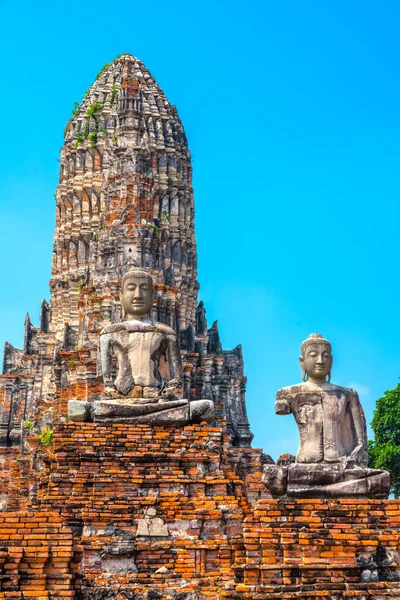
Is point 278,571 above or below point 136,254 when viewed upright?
below

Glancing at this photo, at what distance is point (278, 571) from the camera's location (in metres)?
11.8

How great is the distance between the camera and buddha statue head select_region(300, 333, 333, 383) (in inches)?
556

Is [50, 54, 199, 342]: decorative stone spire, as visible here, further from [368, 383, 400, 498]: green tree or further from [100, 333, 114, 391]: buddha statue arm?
[100, 333, 114, 391]: buddha statue arm

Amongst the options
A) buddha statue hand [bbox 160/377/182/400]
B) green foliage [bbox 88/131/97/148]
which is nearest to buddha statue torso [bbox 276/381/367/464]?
buddha statue hand [bbox 160/377/182/400]

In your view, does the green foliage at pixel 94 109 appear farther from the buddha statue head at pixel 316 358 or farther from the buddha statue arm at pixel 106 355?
the buddha statue head at pixel 316 358

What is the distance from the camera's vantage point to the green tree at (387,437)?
41906mm

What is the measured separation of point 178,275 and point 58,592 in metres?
51.7

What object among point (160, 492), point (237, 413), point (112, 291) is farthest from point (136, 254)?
point (160, 492)

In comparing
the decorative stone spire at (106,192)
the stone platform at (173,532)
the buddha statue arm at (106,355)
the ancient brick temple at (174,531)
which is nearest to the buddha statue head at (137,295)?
the buddha statue arm at (106,355)

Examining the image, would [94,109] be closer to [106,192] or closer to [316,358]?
[106,192]

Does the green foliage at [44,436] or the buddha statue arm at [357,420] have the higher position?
the green foliage at [44,436]

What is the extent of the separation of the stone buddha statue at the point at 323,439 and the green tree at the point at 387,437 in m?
28.4

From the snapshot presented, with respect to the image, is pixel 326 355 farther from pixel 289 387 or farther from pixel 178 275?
pixel 178 275

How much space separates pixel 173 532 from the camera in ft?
46.9
